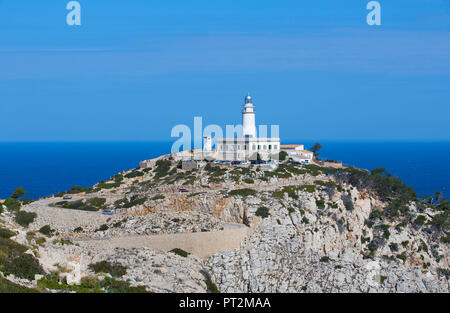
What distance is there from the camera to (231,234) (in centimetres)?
4016

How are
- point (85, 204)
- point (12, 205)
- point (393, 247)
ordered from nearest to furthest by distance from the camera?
point (12, 205), point (85, 204), point (393, 247)

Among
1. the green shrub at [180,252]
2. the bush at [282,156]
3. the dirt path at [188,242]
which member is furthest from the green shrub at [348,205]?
the green shrub at [180,252]

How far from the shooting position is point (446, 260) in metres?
50.6

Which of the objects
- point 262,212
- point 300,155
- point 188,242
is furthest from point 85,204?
point 300,155

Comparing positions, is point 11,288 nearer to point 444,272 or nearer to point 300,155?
point 444,272

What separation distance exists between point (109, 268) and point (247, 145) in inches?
1429

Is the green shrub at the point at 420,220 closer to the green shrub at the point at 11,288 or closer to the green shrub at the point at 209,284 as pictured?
the green shrub at the point at 209,284

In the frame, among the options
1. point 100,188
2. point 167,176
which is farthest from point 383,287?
point 100,188

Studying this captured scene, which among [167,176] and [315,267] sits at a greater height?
[167,176]

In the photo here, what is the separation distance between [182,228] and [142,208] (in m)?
6.93

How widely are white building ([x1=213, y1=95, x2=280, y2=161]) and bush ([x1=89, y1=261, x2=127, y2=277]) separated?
3430cm

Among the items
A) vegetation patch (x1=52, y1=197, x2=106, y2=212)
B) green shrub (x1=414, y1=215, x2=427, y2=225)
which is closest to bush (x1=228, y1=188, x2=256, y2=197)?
vegetation patch (x1=52, y1=197, x2=106, y2=212)

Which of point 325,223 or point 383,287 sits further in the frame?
point 325,223
